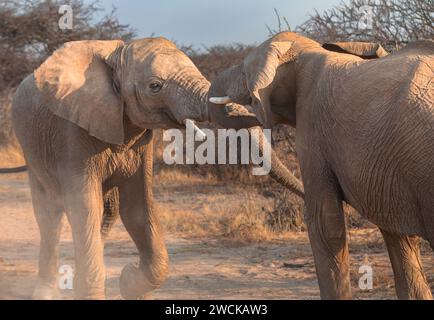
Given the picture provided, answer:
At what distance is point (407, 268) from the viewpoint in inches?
185

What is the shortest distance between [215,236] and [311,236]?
133 inches

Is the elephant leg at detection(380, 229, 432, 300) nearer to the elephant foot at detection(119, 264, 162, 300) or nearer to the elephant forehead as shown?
the elephant forehead

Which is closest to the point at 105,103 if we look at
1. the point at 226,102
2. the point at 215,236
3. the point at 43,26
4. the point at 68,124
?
the point at 68,124

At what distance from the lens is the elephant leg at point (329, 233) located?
4.46 meters

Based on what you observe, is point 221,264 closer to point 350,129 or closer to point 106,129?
point 106,129

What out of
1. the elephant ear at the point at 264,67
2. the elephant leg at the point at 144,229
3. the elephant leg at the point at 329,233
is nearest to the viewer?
the elephant leg at the point at 329,233

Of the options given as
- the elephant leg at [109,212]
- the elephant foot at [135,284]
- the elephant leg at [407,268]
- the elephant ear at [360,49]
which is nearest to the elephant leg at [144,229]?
the elephant foot at [135,284]

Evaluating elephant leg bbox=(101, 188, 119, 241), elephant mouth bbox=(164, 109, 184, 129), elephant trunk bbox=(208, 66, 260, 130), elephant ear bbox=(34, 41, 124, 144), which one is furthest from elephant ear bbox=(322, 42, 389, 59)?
elephant leg bbox=(101, 188, 119, 241)

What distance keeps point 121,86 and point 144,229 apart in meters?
0.92

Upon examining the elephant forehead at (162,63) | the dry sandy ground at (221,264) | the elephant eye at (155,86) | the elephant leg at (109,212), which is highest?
the elephant forehead at (162,63)

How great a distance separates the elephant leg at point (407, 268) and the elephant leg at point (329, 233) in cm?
37

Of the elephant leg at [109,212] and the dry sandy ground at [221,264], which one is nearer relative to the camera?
the elephant leg at [109,212]

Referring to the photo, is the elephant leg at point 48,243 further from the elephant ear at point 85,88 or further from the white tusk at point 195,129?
the white tusk at point 195,129
